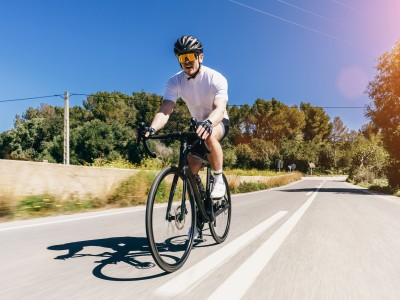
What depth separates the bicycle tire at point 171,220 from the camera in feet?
8.59

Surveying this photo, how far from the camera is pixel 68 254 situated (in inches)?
122

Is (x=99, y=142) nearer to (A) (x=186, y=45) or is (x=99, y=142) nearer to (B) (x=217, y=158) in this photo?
(B) (x=217, y=158)

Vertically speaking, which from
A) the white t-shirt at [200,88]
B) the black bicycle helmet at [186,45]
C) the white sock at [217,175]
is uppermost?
the black bicycle helmet at [186,45]

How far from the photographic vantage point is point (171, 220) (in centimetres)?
309

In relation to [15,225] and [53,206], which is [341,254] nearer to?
[15,225]

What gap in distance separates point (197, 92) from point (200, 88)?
Result: 55 millimetres

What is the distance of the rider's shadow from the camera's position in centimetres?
272

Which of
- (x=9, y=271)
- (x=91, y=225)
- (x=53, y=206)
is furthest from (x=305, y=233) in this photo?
(x=53, y=206)

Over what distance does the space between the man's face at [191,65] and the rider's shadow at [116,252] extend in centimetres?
172

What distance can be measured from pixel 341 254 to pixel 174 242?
1.65 meters

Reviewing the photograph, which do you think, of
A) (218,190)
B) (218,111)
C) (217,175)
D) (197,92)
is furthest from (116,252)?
(197,92)

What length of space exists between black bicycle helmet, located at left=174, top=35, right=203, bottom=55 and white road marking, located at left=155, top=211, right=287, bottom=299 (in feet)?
6.05

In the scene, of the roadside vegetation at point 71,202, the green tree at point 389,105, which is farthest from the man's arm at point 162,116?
the green tree at point 389,105

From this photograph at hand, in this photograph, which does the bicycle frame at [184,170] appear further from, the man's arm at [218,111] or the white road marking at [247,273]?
the white road marking at [247,273]
